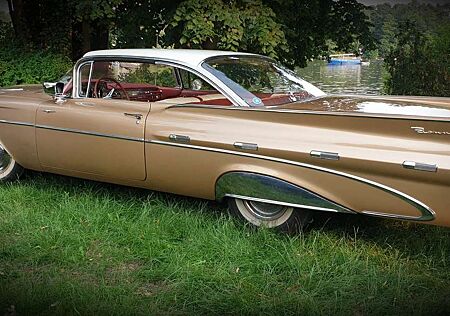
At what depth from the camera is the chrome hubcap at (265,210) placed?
3807 mm

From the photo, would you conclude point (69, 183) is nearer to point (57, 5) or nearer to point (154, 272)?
point (154, 272)

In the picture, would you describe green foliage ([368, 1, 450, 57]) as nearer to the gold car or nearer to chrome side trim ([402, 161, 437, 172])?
the gold car

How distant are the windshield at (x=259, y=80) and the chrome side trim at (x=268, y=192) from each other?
59 centimetres

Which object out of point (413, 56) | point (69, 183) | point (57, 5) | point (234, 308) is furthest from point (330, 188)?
point (57, 5)

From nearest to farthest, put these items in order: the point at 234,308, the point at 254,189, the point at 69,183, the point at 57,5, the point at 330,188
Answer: the point at 234,308 < the point at 330,188 < the point at 254,189 < the point at 69,183 < the point at 57,5

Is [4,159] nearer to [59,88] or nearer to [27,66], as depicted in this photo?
[59,88]

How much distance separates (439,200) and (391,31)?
25.7ft

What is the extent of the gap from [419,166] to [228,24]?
5.43 m

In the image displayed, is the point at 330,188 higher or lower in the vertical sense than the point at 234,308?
higher

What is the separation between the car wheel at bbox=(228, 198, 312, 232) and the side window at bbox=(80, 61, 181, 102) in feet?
4.54

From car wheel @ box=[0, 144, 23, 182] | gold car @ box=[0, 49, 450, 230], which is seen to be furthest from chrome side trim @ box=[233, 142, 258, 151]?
car wheel @ box=[0, 144, 23, 182]

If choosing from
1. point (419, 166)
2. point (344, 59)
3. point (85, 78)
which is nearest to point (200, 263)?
point (419, 166)

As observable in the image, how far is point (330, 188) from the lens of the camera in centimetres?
340

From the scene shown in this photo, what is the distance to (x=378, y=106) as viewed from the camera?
3.90 metres
